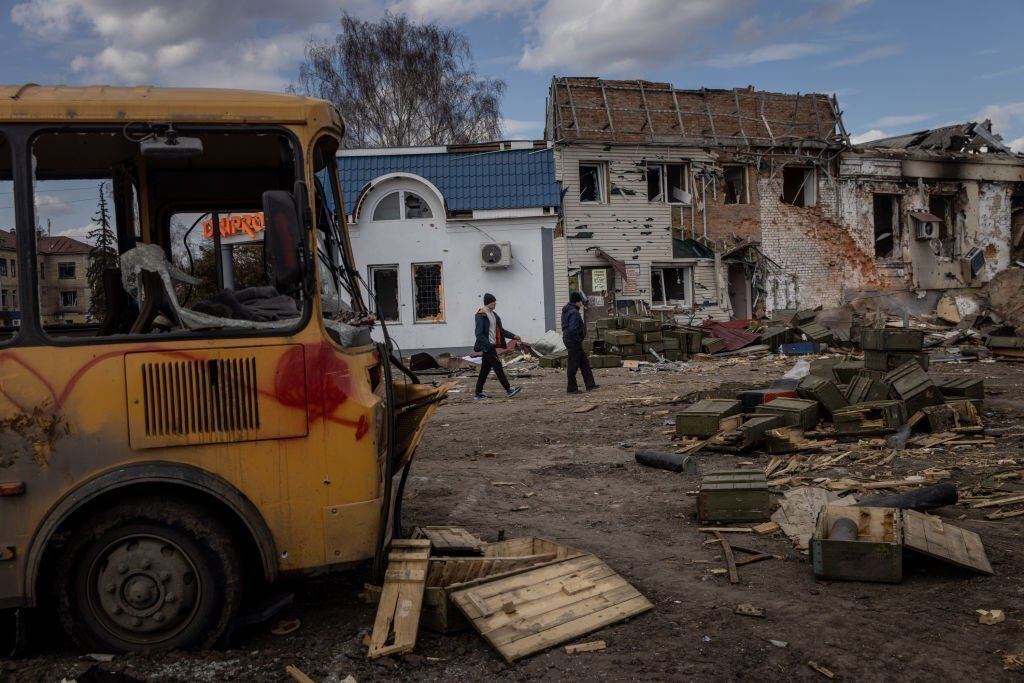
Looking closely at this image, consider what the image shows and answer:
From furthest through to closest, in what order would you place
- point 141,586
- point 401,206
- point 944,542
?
point 401,206
point 944,542
point 141,586

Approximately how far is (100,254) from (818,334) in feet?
66.1

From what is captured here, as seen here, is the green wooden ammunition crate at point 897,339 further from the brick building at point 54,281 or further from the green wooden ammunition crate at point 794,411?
the brick building at point 54,281

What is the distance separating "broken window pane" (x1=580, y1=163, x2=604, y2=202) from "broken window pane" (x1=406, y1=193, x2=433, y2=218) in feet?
20.0

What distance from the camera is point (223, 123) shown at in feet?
13.5

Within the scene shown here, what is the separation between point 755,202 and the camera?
29688mm

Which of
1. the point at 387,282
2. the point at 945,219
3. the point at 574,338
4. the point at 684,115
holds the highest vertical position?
the point at 684,115

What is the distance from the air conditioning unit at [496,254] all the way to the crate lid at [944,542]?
1946cm

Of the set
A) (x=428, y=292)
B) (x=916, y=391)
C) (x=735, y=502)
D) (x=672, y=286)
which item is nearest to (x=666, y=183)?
(x=672, y=286)

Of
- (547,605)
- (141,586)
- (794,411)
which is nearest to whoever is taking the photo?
(141,586)

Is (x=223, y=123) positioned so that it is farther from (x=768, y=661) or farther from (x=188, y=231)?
(x=768, y=661)

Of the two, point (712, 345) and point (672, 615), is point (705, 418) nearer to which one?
point (672, 615)

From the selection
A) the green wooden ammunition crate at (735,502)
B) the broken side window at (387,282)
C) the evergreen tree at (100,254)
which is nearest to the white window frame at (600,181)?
the broken side window at (387,282)

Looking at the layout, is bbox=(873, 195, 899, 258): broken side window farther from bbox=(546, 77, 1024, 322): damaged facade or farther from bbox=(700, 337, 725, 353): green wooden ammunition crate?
bbox=(700, 337, 725, 353): green wooden ammunition crate

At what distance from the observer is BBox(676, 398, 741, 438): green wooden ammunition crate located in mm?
9797
